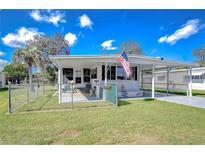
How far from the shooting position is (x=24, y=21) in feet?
91.2

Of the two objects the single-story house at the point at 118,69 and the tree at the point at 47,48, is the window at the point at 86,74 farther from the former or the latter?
the tree at the point at 47,48

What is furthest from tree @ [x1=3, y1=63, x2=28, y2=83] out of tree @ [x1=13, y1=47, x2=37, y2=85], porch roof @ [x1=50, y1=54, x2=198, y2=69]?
porch roof @ [x1=50, y1=54, x2=198, y2=69]

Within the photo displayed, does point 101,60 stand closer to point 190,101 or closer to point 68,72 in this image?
point 190,101

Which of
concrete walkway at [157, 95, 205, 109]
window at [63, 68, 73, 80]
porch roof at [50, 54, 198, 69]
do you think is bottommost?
concrete walkway at [157, 95, 205, 109]

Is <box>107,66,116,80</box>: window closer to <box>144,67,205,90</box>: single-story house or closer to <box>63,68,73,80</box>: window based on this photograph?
<box>63,68,73,80</box>: window

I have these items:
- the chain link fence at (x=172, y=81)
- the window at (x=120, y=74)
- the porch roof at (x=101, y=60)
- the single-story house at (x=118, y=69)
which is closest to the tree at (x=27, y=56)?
the single-story house at (x=118, y=69)

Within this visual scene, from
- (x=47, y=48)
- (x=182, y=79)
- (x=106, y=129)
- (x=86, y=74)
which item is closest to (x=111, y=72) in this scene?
(x=86, y=74)

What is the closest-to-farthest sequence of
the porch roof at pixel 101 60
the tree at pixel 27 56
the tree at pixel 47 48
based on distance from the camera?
the porch roof at pixel 101 60, the tree at pixel 27 56, the tree at pixel 47 48

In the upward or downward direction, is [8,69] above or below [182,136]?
above
